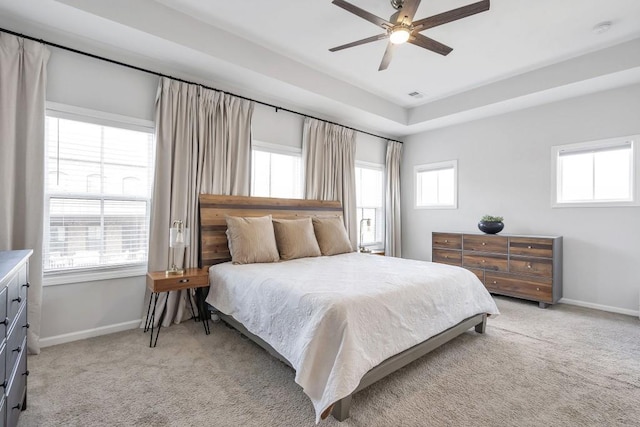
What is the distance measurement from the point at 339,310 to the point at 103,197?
2.61 metres

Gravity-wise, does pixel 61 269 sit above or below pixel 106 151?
below

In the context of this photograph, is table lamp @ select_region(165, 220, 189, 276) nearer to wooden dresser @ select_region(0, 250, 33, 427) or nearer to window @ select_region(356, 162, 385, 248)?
wooden dresser @ select_region(0, 250, 33, 427)

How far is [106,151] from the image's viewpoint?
9.98 feet

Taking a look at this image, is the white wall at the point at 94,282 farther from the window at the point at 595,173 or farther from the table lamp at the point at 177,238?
the window at the point at 595,173

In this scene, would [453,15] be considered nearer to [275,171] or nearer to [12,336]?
[275,171]

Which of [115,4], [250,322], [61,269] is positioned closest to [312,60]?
[115,4]

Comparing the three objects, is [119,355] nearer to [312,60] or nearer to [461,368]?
[461,368]

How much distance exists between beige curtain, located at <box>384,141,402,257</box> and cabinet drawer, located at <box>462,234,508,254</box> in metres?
1.41

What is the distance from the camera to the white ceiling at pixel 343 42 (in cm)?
272

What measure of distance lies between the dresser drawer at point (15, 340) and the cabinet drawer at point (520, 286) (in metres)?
4.85

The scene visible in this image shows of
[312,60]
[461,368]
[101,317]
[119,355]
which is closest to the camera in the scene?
[461,368]

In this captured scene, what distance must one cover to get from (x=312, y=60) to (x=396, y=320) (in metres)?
3.15

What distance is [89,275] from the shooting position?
115 inches

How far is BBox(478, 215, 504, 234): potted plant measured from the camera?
4473 millimetres
